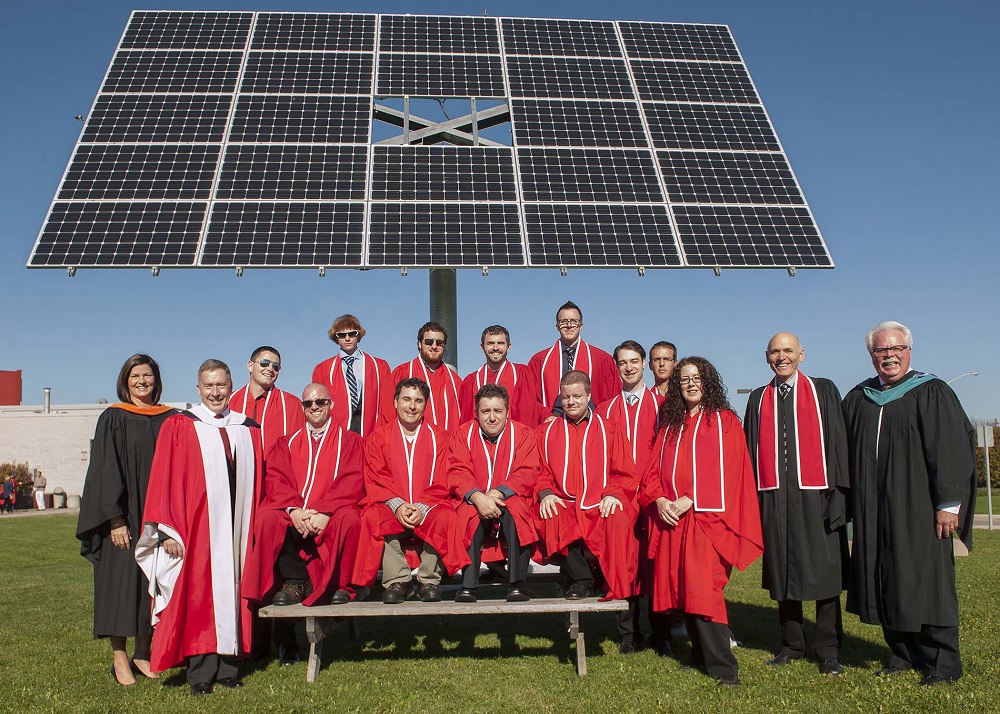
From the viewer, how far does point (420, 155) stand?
11070 mm

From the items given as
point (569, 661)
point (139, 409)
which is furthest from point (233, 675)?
point (569, 661)

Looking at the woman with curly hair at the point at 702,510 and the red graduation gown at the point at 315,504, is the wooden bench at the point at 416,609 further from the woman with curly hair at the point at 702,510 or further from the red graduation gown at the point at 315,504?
the woman with curly hair at the point at 702,510

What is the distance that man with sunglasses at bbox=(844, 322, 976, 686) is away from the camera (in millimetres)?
5438

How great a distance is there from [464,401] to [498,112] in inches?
222

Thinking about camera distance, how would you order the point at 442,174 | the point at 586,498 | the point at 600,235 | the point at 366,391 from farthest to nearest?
1. the point at 442,174
2. the point at 600,235
3. the point at 366,391
4. the point at 586,498

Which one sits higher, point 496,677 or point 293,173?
point 293,173

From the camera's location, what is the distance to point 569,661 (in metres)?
6.24

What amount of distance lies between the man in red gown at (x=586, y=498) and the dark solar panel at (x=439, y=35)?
830cm

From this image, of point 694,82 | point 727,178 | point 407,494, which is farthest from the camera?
point 694,82

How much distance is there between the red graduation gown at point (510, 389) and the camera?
804cm

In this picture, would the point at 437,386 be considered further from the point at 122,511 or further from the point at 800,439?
the point at 800,439

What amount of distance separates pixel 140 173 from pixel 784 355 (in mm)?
8450

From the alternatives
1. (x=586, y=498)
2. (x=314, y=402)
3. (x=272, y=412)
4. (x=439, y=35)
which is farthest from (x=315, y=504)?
(x=439, y=35)

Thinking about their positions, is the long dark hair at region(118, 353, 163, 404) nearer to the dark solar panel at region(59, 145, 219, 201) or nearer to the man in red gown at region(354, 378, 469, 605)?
the man in red gown at region(354, 378, 469, 605)
